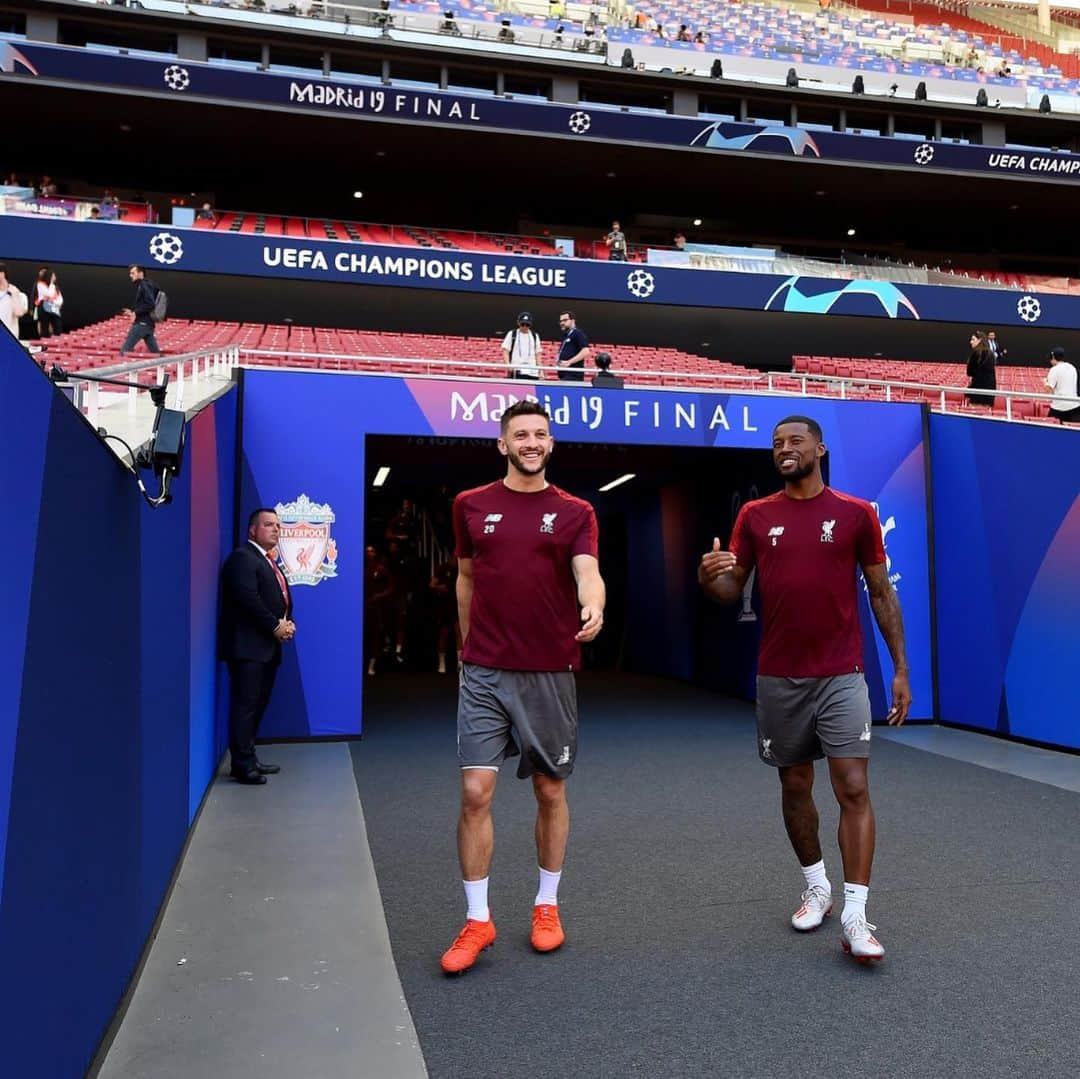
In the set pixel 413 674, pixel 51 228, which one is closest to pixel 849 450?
pixel 413 674

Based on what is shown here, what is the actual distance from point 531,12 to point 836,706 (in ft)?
90.2

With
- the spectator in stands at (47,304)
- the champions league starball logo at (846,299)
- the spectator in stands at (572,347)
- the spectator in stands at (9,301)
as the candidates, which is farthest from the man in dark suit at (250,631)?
the champions league starball logo at (846,299)

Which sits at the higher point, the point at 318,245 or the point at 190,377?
the point at 318,245

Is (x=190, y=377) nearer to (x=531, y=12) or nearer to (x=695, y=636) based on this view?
(x=695, y=636)

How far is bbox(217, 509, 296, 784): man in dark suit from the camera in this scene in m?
6.05

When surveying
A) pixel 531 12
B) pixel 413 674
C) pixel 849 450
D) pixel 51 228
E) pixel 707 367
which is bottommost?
pixel 413 674

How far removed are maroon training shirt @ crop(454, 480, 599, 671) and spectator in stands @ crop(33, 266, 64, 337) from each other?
14.1 meters

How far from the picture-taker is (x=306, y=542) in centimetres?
823

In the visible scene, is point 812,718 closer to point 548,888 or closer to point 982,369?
point 548,888

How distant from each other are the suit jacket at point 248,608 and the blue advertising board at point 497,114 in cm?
1737

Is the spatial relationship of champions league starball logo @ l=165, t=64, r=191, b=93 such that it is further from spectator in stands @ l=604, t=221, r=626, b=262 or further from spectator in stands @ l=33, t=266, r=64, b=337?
spectator in stands @ l=604, t=221, r=626, b=262

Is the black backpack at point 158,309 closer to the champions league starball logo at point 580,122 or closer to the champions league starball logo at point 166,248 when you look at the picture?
the champions league starball logo at point 166,248

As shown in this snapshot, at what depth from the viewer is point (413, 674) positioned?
13.5 metres

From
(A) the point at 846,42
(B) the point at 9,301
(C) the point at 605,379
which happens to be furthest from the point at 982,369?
(A) the point at 846,42
